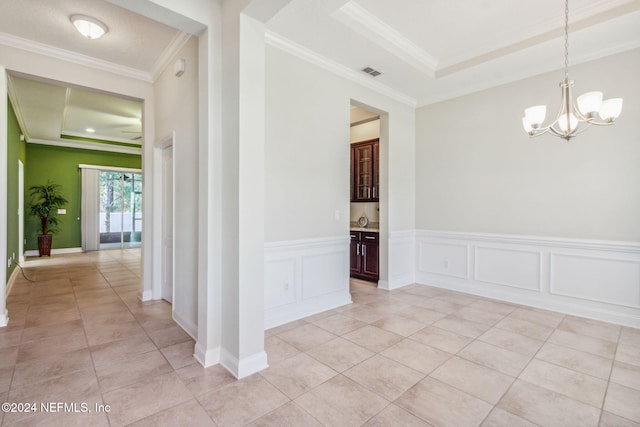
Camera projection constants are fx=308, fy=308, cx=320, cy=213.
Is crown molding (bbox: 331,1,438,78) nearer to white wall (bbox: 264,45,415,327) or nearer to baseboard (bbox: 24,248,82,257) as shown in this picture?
white wall (bbox: 264,45,415,327)

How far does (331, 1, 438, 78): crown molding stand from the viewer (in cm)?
307

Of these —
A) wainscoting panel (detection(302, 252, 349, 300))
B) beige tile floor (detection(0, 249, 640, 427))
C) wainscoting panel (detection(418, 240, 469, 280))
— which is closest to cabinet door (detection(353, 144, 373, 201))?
wainscoting panel (detection(418, 240, 469, 280))

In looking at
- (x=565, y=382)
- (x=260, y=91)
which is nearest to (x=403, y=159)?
(x=260, y=91)

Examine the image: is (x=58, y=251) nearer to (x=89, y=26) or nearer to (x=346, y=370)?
(x=89, y=26)

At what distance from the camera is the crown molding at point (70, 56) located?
10.6 feet

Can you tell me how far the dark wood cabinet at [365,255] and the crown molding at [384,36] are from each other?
8.54 feet

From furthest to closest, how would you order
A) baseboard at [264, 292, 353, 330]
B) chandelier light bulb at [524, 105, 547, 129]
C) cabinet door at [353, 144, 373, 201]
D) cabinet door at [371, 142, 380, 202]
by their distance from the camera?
cabinet door at [353, 144, 373, 201]
cabinet door at [371, 142, 380, 202]
baseboard at [264, 292, 353, 330]
chandelier light bulb at [524, 105, 547, 129]

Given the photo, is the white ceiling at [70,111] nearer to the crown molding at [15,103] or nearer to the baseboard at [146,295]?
the crown molding at [15,103]

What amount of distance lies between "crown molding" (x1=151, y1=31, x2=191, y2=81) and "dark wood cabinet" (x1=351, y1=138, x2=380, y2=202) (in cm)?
342

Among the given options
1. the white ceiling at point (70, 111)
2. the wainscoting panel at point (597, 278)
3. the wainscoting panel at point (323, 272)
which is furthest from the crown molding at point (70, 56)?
the wainscoting panel at point (597, 278)

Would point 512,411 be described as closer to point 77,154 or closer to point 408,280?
point 408,280

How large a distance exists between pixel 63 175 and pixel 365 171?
8.29 metres

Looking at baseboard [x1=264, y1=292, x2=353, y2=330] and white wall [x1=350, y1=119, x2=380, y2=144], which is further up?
white wall [x1=350, y1=119, x2=380, y2=144]

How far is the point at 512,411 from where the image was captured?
1977 millimetres
